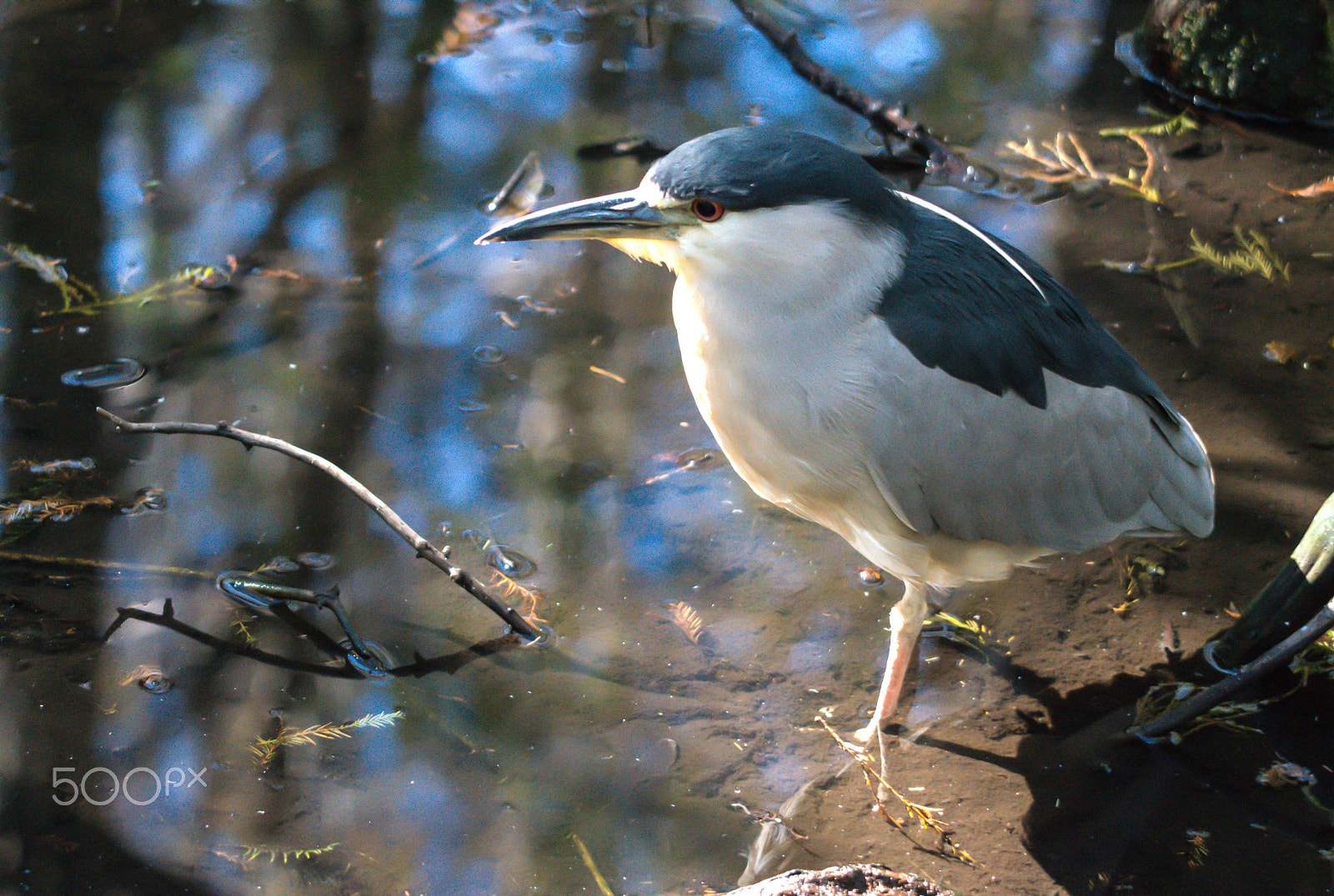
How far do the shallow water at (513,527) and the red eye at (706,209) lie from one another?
50.4 inches

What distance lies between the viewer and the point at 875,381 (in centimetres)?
241

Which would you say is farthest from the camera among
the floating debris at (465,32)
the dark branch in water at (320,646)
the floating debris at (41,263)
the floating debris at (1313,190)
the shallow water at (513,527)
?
the floating debris at (465,32)

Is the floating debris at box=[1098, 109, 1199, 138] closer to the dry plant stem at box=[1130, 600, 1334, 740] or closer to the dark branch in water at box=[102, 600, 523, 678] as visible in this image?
the dry plant stem at box=[1130, 600, 1334, 740]

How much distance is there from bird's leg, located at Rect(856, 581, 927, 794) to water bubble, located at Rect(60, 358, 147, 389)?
2697mm

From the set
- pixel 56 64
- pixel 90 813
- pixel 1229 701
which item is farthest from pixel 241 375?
pixel 1229 701

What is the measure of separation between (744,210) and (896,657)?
1291 millimetres

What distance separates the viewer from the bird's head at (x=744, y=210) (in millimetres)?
2250

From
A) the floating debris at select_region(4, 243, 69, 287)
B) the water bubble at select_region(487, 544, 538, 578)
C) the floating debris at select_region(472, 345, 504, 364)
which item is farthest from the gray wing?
the floating debris at select_region(4, 243, 69, 287)

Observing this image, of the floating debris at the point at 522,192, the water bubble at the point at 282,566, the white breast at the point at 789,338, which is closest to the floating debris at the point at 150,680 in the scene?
the water bubble at the point at 282,566

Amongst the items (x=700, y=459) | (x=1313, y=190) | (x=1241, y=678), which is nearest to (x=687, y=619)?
(x=700, y=459)

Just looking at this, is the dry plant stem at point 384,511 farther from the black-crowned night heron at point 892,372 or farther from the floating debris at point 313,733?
the black-crowned night heron at point 892,372

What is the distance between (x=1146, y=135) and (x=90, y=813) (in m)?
4.87

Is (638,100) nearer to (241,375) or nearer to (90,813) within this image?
(241,375)

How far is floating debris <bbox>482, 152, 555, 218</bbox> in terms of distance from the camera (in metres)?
4.52
